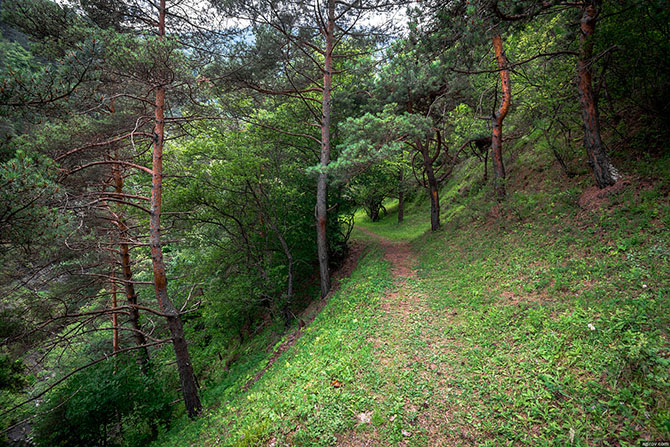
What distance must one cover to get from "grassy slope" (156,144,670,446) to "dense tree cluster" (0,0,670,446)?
1932mm

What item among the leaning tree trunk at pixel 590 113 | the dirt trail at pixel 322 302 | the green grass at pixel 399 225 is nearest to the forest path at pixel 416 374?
the dirt trail at pixel 322 302

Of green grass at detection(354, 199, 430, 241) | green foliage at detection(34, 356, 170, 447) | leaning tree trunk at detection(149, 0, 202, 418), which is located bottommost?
green foliage at detection(34, 356, 170, 447)

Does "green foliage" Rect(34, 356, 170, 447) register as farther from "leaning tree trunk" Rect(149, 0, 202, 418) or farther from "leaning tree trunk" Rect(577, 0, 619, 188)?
"leaning tree trunk" Rect(577, 0, 619, 188)

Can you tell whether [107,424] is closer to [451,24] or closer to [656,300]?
[656,300]

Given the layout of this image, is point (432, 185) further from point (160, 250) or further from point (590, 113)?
point (160, 250)

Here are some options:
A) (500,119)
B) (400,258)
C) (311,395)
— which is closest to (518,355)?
(311,395)

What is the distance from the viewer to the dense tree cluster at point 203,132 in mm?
4398

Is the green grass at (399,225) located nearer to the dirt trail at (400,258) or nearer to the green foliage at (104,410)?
the dirt trail at (400,258)

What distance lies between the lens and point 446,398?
3.51 meters

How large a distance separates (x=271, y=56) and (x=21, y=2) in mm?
5415

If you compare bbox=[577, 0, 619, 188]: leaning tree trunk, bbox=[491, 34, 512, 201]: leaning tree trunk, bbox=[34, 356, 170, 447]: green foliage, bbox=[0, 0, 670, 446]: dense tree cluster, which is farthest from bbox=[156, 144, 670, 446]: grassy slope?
bbox=[491, 34, 512, 201]: leaning tree trunk

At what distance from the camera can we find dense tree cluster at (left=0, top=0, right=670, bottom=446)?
440 cm

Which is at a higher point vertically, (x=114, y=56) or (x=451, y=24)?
(x=451, y=24)

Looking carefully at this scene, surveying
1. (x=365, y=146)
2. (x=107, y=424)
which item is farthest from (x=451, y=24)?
(x=107, y=424)
